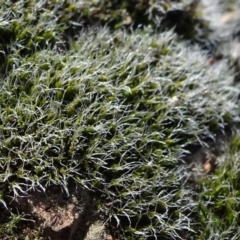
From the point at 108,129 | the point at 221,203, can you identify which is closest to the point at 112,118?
the point at 108,129

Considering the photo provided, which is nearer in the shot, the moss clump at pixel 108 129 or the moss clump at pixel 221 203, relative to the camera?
the moss clump at pixel 108 129

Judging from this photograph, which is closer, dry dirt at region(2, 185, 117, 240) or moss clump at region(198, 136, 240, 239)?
dry dirt at region(2, 185, 117, 240)

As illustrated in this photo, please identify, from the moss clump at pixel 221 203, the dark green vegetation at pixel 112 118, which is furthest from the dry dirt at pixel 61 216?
the moss clump at pixel 221 203

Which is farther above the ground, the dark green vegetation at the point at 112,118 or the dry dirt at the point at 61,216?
the dark green vegetation at the point at 112,118

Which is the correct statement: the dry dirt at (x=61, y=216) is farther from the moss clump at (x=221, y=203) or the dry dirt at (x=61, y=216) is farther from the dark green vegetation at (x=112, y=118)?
the moss clump at (x=221, y=203)

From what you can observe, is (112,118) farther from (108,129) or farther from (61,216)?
(61,216)

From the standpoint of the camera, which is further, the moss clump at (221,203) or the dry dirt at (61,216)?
the moss clump at (221,203)

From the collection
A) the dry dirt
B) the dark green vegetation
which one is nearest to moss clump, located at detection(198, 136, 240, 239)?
the dark green vegetation

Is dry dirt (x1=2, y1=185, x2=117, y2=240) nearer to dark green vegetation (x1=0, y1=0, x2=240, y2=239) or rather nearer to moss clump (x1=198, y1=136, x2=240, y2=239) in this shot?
dark green vegetation (x1=0, y1=0, x2=240, y2=239)

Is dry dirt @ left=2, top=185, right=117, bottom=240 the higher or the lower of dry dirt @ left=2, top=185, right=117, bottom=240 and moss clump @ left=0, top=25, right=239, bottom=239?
the lower
